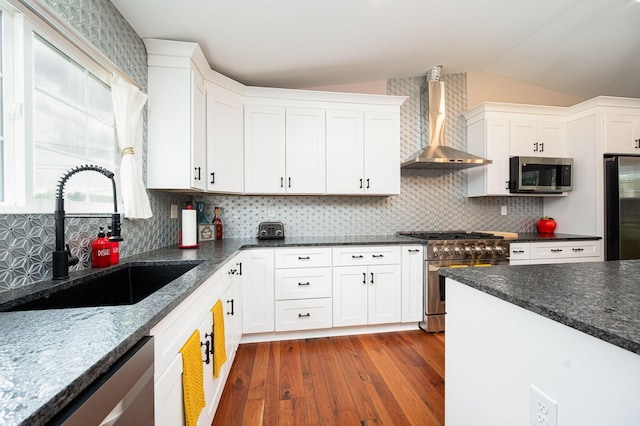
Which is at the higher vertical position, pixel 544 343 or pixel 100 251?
pixel 100 251

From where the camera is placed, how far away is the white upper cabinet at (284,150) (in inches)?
104

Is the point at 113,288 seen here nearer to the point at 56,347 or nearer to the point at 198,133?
the point at 56,347

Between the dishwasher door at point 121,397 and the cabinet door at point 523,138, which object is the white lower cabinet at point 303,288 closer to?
the dishwasher door at point 121,397

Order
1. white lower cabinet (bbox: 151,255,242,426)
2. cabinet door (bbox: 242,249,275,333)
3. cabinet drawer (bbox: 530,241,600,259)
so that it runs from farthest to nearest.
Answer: cabinet drawer (bbox: 530,241,600,259) < cabinet door (bbox: 242,249,275,333) < white lower cabinet (bbox: 151,255,242,426)

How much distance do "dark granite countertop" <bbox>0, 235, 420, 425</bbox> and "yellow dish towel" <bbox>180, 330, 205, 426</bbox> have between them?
0.86 feet

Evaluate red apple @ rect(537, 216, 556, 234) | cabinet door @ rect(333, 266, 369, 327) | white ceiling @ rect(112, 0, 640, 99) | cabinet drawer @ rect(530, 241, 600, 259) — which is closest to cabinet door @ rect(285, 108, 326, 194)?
white ceiling @ rect(112, 0, 640, 99)

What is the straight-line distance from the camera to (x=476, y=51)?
110 inches

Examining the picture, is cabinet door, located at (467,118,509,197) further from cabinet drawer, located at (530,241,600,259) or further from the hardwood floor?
the hardwood floor

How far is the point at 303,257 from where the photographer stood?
2432mm

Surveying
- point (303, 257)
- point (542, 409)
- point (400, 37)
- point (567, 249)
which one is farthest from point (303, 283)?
point (567, 249)

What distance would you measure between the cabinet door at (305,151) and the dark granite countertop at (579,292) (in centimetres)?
175

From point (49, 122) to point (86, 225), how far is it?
520mm

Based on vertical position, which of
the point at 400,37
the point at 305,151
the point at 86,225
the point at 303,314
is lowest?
the point at 303,314

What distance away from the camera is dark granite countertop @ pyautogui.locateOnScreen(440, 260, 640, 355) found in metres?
0.62
